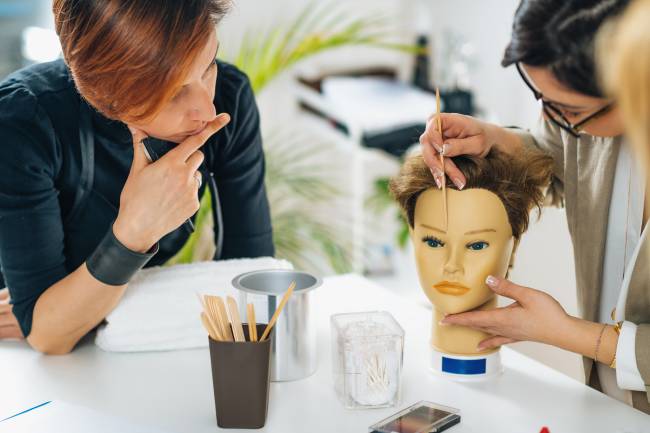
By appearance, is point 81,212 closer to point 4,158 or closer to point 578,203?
point 4,158

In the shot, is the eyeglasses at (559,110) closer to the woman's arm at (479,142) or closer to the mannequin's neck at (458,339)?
the woman's arm at (479,142)

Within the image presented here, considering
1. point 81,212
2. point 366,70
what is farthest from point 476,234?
point 366,70

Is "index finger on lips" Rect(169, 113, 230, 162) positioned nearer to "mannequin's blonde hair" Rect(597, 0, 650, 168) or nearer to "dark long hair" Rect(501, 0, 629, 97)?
"dark long hair" Rect(501, 0, 629, 97)

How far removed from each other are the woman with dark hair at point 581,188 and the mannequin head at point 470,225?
23mm

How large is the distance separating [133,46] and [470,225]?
1.74ft

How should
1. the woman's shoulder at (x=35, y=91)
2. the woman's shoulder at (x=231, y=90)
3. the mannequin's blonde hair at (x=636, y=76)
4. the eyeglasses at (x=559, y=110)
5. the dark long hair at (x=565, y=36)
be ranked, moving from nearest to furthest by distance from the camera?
the mannequin's blonde hair at (x=636, y=76), the dark long hair at (x=565, y=36), the eyeglasses at (x=559, y=110), the woman's shoulder at (x=35, y=91), the woman's shoulder at (x=231, y=90)

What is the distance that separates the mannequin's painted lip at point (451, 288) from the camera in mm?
1081

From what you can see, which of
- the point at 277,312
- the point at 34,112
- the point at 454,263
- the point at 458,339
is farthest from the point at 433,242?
the point at 34,112

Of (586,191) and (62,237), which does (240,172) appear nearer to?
(62,237)

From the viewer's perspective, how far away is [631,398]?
1.11m

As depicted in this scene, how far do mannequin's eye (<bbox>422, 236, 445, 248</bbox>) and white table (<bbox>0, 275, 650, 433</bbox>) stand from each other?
0.19 m

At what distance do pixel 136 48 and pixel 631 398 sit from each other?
2.87 ft

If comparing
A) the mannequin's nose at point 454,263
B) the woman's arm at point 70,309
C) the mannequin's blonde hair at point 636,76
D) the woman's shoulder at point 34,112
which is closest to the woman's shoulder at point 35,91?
the woman's shoulder at point 34,112

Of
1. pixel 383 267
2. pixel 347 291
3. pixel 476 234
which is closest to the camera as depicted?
pixel 476 234
